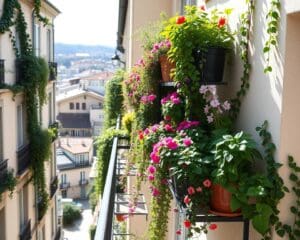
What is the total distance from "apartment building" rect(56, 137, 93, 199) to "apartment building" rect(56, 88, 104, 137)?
5.67 m

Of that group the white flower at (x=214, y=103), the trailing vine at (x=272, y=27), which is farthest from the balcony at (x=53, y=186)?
the trailing vine at (x=272, y=27)

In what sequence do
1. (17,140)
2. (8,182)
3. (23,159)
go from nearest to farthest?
(8,182)
(17,140)
(23,159)

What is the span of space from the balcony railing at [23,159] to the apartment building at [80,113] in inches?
1217

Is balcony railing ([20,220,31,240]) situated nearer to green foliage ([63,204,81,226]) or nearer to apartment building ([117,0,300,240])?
apartment building ([117,0,300,240])

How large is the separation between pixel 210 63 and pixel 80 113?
135ft

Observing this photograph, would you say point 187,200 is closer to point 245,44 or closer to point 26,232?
point 245,44

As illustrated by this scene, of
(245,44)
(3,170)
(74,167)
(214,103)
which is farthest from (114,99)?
(74,167)

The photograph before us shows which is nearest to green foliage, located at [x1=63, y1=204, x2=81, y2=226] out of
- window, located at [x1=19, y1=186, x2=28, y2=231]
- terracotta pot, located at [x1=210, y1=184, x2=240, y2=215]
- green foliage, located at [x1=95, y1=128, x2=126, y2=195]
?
window, located at [x1=19, y1=186, x2=28, y2=231]

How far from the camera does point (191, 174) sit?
241cm

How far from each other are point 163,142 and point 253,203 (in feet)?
2.65

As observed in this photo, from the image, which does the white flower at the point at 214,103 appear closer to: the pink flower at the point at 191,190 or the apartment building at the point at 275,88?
the apartment building at the point at 275,88

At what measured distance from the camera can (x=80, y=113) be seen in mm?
43438

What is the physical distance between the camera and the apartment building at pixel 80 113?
138 ft

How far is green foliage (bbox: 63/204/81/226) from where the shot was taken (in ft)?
88.7
